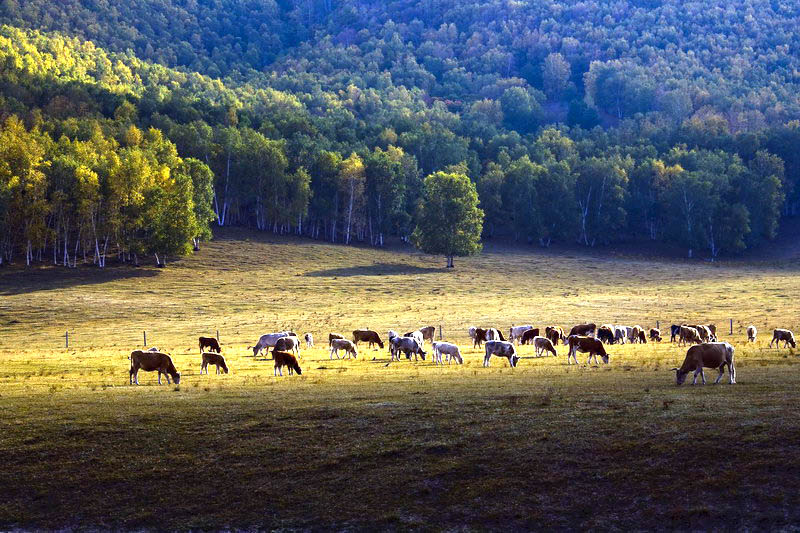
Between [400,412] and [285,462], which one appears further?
[400,412]

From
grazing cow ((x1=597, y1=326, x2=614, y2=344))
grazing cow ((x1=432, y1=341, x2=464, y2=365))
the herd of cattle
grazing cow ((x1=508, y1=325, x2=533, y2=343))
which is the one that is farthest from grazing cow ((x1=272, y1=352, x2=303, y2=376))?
grazing cow ((x1=597, y1=326, x2=614, y2=344))

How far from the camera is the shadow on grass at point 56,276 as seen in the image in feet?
288

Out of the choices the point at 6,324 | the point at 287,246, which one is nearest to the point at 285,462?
the point at 6,324

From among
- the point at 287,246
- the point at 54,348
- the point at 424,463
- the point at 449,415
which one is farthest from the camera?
the point at 287,246

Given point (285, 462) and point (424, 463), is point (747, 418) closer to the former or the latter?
point (424, 463)

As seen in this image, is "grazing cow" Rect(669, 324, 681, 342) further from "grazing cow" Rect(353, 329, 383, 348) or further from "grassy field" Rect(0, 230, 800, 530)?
"grazing cow" Rect(353, 329, 383, 348)

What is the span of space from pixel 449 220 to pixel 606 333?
69.6 meters

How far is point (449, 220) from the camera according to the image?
4803 inches

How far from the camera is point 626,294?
91188mm

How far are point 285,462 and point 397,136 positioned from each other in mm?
171413

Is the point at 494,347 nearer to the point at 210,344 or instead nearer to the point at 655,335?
the point at 210,344

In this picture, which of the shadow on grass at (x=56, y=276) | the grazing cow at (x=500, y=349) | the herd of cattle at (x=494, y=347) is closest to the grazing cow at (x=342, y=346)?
the herd of cattle at (x=494, y=347)

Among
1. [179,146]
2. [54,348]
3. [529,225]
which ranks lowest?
[54,348]

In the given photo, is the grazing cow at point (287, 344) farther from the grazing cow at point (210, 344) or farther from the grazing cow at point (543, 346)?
the grazing cow at point (543, 346)
